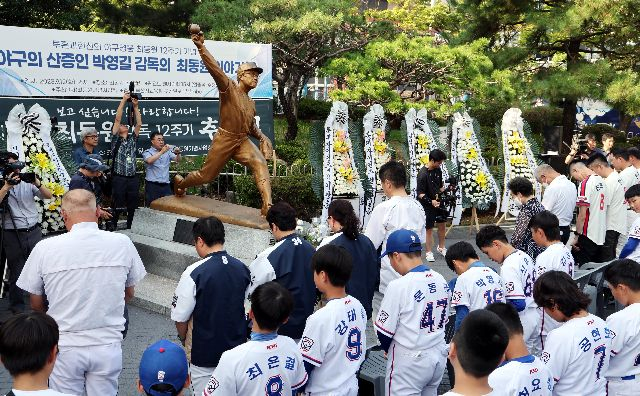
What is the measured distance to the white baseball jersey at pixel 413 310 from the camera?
4.23 m

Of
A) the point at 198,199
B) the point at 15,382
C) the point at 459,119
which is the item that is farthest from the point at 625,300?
the point at 459,119

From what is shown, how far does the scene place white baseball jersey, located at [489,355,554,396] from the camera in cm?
335

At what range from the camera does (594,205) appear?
8492mm

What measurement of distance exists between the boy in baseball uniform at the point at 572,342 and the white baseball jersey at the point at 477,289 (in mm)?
703

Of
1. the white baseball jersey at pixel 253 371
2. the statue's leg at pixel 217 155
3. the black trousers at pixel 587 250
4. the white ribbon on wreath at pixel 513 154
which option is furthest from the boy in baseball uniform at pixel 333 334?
the white ribbon on wreath at pixel 513 154

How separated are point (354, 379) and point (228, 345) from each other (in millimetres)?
822

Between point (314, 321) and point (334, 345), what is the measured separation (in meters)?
0.18

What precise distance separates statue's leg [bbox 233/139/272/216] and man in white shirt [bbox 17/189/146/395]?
4165 mm

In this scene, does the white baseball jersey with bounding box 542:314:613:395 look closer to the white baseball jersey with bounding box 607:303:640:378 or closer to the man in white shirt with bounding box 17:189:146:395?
the white baseball jersey with bounding box 607:303:640:378

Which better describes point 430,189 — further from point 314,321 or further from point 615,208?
point 314,321

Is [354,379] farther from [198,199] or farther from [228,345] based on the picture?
[198,199]

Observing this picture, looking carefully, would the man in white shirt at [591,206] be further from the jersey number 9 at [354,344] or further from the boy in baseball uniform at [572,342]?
the jersey number 9 at [354,344]

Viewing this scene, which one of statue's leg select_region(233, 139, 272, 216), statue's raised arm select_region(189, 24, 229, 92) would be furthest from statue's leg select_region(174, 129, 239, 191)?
statue's raised arm select_region(189, 24, 229, 92)

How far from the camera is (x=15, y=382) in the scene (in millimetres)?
2740
